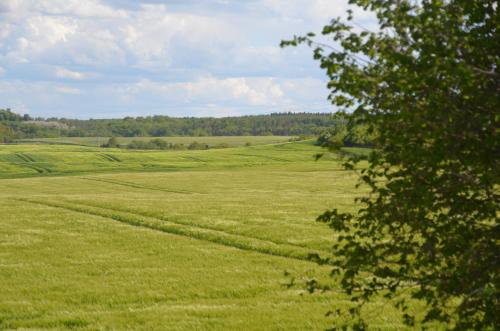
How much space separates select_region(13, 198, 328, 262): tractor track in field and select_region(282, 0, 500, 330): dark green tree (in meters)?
12.2

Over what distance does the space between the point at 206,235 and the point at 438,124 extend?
83.6 feet

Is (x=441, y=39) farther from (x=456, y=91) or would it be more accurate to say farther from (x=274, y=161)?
(x=274, y=161)

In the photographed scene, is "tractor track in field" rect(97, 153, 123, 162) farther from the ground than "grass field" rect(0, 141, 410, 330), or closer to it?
closer to it

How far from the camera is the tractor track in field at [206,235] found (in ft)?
91.2

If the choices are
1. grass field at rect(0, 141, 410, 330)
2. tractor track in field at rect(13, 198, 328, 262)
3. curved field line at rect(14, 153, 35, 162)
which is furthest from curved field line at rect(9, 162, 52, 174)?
tractor track in field at rect(13, 198, 328, 262)

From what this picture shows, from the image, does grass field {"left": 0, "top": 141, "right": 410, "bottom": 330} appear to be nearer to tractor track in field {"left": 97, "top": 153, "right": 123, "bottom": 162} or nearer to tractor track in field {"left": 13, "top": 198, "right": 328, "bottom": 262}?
tractor track in field {"left": 13, "top": 198, "right": 328, "bottom": 262}

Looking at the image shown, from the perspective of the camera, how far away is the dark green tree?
28.3ft

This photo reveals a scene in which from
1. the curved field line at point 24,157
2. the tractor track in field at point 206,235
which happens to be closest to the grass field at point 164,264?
the tractor track in field at point 206,235

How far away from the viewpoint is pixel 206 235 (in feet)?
110

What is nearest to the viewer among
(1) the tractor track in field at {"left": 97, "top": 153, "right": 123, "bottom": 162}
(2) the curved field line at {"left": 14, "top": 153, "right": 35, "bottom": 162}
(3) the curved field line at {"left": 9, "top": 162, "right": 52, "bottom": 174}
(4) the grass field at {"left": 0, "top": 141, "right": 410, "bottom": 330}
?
(4) the grass field at {"left": 0, "top": 141, "right": 410, "bottom": 330}

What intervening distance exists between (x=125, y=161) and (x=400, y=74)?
145 meters

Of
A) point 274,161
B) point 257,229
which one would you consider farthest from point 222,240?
point 274,161

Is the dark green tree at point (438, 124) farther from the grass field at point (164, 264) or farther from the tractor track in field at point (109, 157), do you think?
the tractor track in field at point (109, 157)

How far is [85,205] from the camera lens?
170 feet
